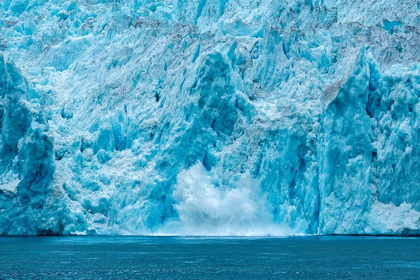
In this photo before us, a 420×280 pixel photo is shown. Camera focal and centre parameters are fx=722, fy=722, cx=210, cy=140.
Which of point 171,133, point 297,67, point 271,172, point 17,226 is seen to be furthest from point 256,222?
point 17,226

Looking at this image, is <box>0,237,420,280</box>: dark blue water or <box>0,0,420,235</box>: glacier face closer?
<box>0,237,420,280</box>: dark blue water

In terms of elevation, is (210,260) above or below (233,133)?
below

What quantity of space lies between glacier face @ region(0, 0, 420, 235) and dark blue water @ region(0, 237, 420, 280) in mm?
2849

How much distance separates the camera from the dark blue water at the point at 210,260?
2209cm

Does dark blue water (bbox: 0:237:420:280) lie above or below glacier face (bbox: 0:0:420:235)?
below

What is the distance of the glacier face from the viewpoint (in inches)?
1486

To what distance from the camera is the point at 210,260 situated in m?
26.6

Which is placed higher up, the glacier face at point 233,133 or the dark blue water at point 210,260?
the glacier face at point 233,133

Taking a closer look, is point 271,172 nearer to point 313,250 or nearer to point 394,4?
point 313,250

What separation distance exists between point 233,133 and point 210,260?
15.3 meters

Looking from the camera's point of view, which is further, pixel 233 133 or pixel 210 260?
pixel 233 133

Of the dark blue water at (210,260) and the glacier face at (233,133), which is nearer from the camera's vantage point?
the dark blue water at (210,260)

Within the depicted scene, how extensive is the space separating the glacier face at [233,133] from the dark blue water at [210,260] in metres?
2.85

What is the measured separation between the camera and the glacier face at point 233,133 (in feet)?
124
